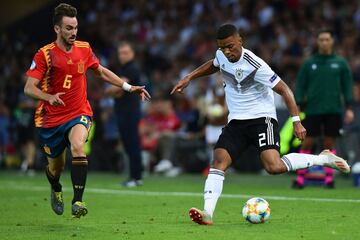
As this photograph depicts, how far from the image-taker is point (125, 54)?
55.7ft

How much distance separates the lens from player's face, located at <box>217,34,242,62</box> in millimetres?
10273

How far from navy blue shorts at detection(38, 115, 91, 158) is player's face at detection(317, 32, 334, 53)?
215 inches

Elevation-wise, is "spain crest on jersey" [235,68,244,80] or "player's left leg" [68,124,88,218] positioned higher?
"spain crest on jersey" [235,68,244,80]

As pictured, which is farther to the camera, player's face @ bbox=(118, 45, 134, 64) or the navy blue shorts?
player's face @ bbox=(118, 45, 134, 64)

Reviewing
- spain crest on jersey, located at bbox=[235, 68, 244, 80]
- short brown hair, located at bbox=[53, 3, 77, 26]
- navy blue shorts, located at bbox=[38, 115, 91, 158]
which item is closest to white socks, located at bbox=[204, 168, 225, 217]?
spain crest on jersey, located at bbox=[235, 68, 244, 80]

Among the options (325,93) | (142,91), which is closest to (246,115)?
(142,91)

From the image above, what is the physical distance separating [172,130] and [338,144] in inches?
166

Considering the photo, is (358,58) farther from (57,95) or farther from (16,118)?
(57,95)

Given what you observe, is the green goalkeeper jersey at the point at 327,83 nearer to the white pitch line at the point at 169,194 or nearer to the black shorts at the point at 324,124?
the black shorts at the point at 324,124

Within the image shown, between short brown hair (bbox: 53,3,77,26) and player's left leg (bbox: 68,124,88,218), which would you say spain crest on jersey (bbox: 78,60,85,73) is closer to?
short brown hair (bbox: 53,3,77,26)

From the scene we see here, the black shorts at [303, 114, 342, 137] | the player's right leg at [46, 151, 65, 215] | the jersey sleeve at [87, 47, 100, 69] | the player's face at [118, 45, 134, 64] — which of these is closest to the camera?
the jersey sleeve at [87, 47, 100, 69]

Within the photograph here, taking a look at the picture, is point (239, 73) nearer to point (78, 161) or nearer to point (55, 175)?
point (78, 161)

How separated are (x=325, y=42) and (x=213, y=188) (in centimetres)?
562

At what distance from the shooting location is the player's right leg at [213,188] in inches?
400
